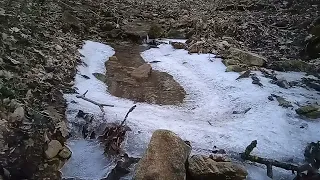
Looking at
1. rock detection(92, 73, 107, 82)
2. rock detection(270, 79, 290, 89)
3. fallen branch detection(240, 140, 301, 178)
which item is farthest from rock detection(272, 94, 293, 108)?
rock detection(92, 73, 107, 82)

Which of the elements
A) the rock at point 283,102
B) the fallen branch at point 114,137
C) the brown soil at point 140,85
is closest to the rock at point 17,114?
the fallen branch at point 114,137

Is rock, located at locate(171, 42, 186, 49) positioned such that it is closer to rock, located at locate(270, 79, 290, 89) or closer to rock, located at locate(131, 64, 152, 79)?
rock, located at locate(131, 64, 152, 79)

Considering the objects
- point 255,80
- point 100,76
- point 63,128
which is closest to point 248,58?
point 255,80

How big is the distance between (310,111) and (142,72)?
315cm

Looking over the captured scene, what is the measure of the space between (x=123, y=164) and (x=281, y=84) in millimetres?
3265

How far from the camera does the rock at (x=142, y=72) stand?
6873 millimetres

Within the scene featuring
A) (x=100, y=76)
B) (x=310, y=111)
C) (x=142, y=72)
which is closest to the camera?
(x=310, y=111)

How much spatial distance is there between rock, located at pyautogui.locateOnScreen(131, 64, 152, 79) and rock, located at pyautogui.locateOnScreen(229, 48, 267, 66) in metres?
1.75

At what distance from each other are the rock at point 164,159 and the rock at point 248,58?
3.78 metres

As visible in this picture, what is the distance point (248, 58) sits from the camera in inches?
286

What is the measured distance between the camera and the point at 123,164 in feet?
13.2

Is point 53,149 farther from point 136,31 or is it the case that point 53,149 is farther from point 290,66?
point 136,31

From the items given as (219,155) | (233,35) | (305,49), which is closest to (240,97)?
(219,155)

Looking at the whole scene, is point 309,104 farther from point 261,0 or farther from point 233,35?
point 261,0
